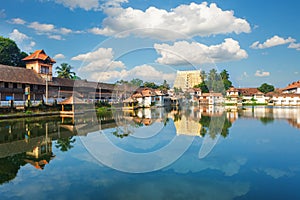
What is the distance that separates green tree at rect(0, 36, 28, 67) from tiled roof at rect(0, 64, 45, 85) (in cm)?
792

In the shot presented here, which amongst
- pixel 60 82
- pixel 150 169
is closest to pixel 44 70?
pixel 60 82

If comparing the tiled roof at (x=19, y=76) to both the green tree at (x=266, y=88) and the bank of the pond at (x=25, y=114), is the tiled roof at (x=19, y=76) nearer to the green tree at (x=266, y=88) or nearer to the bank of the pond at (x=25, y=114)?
the bank of the pond at (x=25, y=114)

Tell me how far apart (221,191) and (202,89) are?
161ft

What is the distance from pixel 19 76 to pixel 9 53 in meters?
11.3

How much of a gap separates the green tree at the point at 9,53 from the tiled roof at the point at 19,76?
792 centimetres

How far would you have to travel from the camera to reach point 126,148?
738 cm

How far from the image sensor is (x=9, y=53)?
31.0 meters

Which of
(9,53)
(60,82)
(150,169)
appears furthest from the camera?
Answer: (9,53)

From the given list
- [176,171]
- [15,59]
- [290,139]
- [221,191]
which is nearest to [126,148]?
[176,171]

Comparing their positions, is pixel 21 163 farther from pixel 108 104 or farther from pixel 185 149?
pixel 108 104

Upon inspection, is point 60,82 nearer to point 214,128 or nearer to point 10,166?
point 214,128

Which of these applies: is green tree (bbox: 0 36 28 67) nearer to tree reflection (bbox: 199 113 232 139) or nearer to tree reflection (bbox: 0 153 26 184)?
tree reflection (bbox: 199 113 232 139)

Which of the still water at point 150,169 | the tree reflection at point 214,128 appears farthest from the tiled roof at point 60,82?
the tree reflection at point 214,128

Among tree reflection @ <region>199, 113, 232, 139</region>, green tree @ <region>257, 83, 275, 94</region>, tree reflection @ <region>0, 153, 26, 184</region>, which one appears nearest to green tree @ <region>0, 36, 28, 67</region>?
tree reflection @ <region>199, 113, 232, 139</region>
